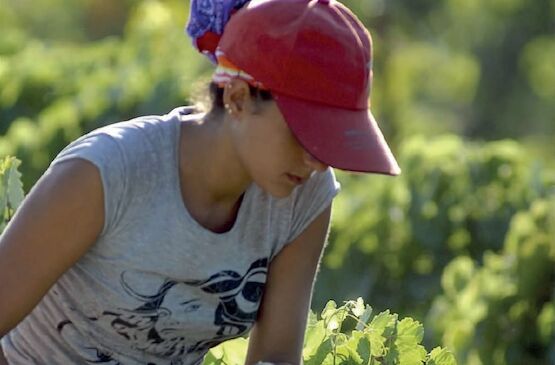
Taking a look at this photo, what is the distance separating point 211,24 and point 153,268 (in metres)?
0.54

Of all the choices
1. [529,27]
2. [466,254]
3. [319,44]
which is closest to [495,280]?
[466,254]

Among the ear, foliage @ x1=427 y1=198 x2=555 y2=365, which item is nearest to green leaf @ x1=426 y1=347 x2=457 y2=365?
the ear

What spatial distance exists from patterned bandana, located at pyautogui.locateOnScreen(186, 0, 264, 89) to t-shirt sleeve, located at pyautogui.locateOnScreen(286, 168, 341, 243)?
38cm

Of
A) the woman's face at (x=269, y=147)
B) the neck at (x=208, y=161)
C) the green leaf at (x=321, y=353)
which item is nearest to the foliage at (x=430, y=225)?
the green leaf at (x=321, y=353)

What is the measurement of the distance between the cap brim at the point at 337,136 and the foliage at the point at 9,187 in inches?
44.0

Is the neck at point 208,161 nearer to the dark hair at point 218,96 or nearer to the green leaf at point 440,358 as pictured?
the dark hair at point 218,96

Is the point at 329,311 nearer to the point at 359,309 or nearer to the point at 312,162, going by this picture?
the point at 359,309

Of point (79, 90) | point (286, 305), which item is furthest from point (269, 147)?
point (79, 90)

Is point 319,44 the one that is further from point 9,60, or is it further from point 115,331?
point 9,60

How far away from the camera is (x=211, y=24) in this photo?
132 inches

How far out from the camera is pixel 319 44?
315cm

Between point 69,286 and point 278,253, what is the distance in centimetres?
50

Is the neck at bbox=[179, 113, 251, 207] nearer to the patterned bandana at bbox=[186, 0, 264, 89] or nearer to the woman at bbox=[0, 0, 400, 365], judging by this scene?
the woman at bbox=[0, 0, 400, 365]

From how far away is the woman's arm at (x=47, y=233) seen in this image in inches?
123
